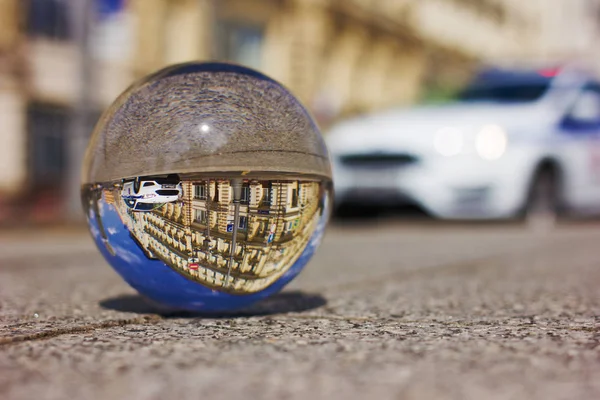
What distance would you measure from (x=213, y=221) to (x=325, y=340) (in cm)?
43

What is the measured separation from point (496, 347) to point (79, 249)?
14.3 ft

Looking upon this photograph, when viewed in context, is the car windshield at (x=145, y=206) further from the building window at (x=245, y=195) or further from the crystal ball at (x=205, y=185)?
the building window at (x=245, y=195)

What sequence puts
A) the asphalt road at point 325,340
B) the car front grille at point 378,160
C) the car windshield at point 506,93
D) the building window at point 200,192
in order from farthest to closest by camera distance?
the car windshield at point 506,93 → the car front grille at point 378,160 → the building window at point 200,192 → the asphalt road at point 325,340

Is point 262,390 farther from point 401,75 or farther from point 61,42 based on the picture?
point 401,75

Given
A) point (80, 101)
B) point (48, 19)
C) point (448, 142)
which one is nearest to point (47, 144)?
point (48, 19)

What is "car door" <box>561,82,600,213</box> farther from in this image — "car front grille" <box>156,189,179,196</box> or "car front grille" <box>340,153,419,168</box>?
"car front grille" <box>156,189,179,196</box>

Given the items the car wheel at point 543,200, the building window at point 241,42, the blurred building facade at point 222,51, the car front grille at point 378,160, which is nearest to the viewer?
the car front grille at point 378,160

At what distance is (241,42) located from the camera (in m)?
17.6

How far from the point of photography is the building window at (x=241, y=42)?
17094mm

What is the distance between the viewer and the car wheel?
7242 mm

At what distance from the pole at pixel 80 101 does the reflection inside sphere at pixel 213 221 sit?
8.13 metres

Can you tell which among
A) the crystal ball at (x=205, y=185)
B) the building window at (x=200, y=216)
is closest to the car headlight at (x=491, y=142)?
the crystal ball at (x=205, y=185)

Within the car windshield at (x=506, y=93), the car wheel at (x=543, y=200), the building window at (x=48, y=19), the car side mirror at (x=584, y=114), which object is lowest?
the car wheel at (x=543, y=200)

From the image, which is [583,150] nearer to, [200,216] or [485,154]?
[485,154]
